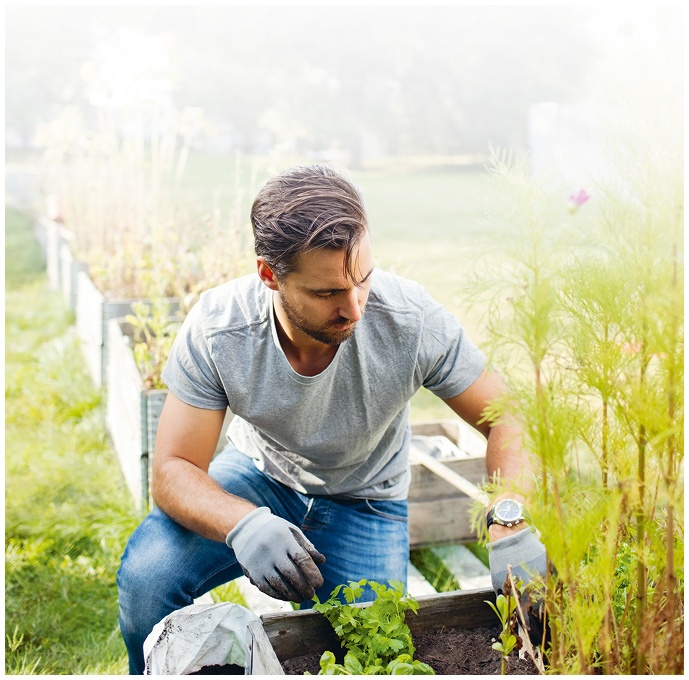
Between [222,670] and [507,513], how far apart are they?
25.1 inches

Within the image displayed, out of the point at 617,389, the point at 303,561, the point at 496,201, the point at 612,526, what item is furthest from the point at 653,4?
the point at 303,561

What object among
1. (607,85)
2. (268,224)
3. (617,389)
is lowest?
(617,389)

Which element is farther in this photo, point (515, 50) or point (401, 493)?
point (515, 50)

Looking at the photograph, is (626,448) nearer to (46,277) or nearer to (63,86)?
(46,277)

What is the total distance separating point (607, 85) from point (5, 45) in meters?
0.92

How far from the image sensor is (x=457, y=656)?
150cm

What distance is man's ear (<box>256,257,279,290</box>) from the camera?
181cm

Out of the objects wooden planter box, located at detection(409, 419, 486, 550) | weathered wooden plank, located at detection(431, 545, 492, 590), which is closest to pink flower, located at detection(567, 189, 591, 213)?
wooden planter box, located at detection(409, 419, 486, 550)

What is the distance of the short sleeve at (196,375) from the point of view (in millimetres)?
1911

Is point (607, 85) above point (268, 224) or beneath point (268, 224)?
above

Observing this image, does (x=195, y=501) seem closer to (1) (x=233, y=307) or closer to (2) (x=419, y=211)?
(1) (x=233, y=307)

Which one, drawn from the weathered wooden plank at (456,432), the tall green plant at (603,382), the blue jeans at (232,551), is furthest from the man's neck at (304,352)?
the weathered wooden plank at (456,432)

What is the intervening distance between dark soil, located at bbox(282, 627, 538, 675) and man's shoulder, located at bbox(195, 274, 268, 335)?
82cm

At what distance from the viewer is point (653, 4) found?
119cm
